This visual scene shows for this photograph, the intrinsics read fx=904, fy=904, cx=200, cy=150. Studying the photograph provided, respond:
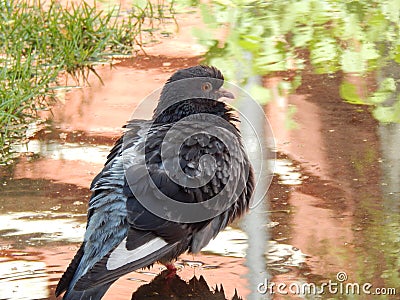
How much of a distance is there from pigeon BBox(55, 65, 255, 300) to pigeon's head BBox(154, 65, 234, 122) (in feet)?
0.04

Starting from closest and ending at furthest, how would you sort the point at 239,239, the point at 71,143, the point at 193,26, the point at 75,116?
the point at 239,239 → the point at 71,143 → the point at 75,116 → the point at 193,26

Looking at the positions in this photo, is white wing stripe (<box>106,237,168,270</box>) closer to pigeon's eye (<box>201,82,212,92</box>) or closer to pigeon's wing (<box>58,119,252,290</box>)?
pigeon's wing (<box>58,119,252,290</box>)

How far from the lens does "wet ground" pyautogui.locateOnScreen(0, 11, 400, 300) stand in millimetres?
4922

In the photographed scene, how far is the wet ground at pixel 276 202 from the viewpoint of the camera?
492 centimetres

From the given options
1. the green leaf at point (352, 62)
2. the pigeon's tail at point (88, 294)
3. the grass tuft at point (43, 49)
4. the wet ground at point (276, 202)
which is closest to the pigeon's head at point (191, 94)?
the wet ground at point (276, 202)

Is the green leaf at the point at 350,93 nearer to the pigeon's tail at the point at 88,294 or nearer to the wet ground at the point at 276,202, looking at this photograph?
the wet ground at the point at 276,202

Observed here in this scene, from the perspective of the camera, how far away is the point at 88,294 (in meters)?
4.34

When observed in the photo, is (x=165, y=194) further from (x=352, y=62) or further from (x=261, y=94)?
(x=352, y=62)

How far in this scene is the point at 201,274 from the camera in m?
4.97

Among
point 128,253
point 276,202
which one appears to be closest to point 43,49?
point 276,202

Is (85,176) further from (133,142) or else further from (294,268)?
(294,268)

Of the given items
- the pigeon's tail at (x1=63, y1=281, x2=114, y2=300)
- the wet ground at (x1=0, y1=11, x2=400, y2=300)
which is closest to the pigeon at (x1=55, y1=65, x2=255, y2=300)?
the pigeon's tail at (x1=63, y1=281, x2=114, y2=300)

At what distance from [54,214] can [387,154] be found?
2335mm

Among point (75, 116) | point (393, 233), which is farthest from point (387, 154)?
point (75, 116)
